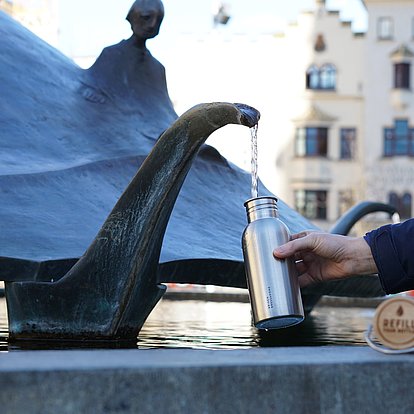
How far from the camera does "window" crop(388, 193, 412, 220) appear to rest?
33259 mm

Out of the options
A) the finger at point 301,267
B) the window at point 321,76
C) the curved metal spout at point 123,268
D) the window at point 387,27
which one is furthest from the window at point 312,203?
the finger at point 301,267

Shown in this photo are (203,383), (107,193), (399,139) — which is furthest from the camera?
(399,139)

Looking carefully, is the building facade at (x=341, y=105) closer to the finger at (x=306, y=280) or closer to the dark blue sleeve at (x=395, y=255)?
the finger at (x=306, y=280)

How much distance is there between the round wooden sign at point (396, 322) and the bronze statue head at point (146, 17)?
8.47 ft

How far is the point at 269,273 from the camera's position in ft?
7.84

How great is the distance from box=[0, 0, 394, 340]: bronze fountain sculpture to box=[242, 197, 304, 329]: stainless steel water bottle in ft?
1.18

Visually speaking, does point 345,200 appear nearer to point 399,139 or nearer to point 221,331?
point 399,139

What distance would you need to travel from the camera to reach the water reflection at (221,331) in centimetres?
354

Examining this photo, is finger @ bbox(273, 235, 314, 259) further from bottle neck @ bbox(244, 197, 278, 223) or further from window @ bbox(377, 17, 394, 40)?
window @ bbox(377, 17, 394, 40)

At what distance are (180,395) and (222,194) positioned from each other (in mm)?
2319

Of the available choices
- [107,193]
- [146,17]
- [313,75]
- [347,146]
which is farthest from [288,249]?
[313,75]

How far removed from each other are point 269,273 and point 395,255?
0.32 m

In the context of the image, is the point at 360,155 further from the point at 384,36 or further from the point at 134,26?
the point at 134,26

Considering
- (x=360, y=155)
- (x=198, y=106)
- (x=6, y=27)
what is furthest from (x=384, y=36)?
(x=198, y=106)
